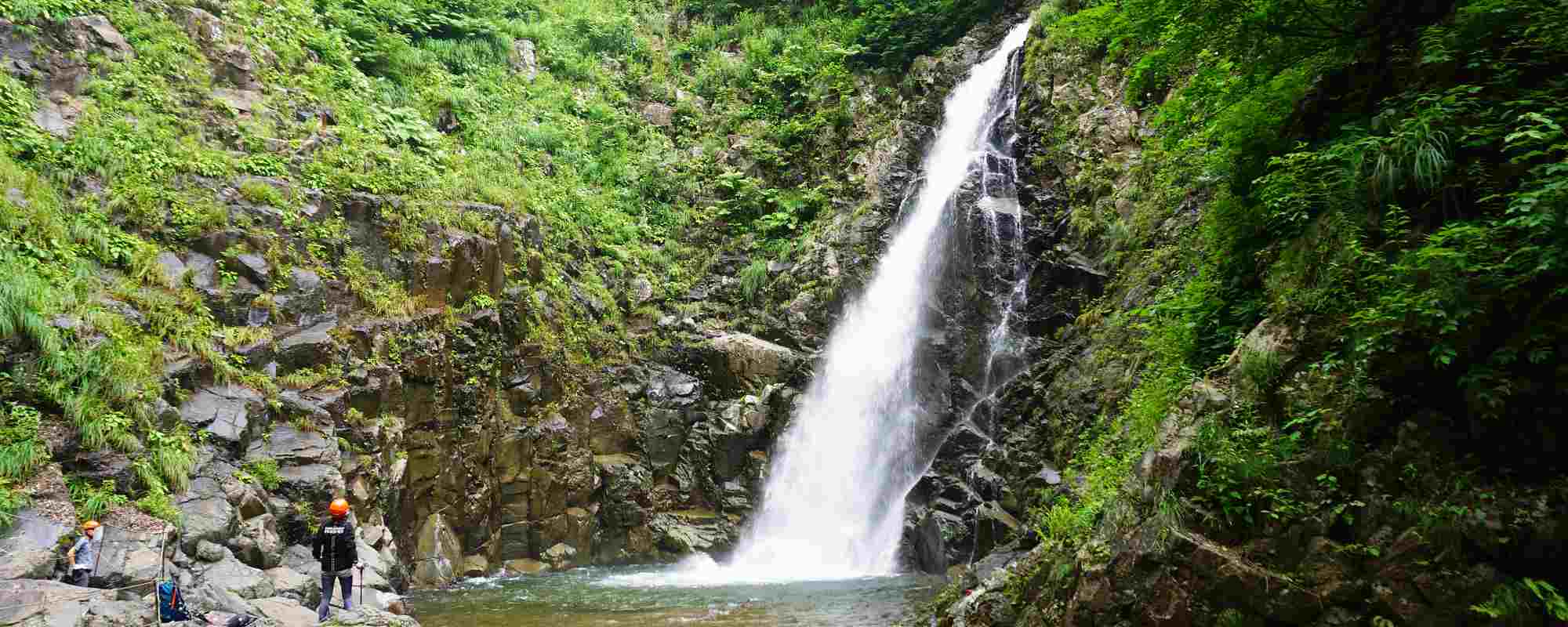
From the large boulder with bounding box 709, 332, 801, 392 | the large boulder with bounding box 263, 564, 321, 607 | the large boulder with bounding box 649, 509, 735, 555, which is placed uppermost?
the large boulder with bounding box 263, 564, 321, 607

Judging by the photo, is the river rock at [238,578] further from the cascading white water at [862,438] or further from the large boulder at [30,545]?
the cascading white water at [862,438]

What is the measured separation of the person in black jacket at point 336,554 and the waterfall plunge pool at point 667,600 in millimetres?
2293

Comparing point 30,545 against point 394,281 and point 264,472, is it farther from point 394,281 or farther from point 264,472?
point 394,281

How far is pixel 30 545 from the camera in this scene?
25.2ft

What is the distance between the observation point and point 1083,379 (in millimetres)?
13211

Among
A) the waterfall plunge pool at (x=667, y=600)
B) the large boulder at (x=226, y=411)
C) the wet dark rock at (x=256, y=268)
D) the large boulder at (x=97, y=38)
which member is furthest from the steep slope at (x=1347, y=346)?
the large boulder at (x=97, y=38)

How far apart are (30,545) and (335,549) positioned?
2.52 meters

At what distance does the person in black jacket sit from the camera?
8766mm

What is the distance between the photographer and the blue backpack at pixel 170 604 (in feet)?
23.6

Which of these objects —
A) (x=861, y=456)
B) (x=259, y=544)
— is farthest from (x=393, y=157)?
(x=861, y=456)

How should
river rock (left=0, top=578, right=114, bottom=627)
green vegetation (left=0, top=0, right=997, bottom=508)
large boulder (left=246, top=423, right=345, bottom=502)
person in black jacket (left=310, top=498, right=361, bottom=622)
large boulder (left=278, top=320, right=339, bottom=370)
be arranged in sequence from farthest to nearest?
large boulder (left=278, top=320, right=339, bottom=370)
large boulder (left=246, top=423, right=345, bottom=502)
green vegetation (left=0, top=0, right=997, bottom=508)
person in black jacket (left=310, top=498, right=361, bottom=622)
river rock (left=0, top=578, right=114, bottom=627)

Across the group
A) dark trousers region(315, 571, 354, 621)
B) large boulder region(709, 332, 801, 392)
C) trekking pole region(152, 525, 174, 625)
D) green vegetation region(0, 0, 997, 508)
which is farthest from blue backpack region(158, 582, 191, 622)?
large boulder region(709, 332, 801, 392)

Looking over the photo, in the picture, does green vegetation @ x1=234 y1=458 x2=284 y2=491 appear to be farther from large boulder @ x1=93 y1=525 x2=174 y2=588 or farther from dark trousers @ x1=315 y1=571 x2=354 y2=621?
dark trousers @ x1=315 y1=571 x2=354 y2=621

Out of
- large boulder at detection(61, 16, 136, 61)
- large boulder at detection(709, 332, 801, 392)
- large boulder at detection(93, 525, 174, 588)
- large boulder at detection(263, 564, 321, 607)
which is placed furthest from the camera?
large boulder at detection(709, 332, 801, 392)
